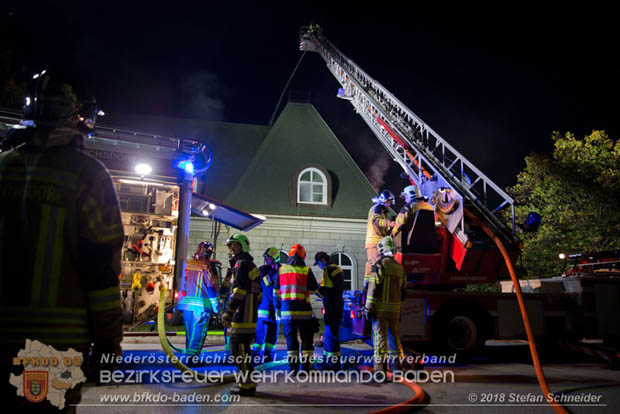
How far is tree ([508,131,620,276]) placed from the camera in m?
16.7

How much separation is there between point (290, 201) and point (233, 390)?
11.0m

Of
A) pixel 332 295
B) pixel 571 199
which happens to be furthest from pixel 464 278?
pixel 571 199

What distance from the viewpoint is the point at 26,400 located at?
1.55 metres

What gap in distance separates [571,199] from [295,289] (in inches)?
683

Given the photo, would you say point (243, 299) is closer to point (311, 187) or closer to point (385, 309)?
point (385, 309)

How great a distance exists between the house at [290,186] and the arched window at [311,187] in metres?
0.04

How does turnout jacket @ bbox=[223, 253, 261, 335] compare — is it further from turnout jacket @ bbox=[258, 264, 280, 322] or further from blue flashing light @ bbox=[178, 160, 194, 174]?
blue flashing light @ bbox=[178, 160, 194, 174]

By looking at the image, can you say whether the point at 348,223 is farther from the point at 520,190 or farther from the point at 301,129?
the point at 520,190

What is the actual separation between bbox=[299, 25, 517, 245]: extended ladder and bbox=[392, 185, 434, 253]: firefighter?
624 millimetres

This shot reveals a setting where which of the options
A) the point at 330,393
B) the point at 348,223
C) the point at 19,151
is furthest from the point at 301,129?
the point at 19,151

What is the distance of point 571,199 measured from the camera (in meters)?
18.2

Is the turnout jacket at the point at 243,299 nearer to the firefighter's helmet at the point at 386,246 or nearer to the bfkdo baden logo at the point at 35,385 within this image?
the firefighter's helmet at the point at 386,246

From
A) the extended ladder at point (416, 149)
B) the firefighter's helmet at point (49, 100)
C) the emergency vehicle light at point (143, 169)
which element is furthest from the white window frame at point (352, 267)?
the firefighter's helmet at point (49, 100)

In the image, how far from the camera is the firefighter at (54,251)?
1.57 m
